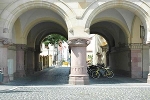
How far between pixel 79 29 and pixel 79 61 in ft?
5.66

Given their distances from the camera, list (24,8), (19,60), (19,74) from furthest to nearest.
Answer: (19,60)
(19,74)
(24,8)

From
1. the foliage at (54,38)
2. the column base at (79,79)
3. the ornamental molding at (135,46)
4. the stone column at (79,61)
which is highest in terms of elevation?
the foliage at (54,38)

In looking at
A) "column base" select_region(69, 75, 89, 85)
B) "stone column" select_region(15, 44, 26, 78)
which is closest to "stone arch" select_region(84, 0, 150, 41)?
"column base" select_region(69, 75, 89, 85)

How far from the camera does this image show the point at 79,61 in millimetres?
17297

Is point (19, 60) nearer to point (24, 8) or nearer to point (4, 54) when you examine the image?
point (4, 54)

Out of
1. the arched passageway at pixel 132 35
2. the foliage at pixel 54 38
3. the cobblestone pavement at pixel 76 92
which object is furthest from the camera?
the foliage at pixel 54 38

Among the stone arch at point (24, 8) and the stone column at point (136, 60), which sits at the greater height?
the stone arch at point (24, 8)

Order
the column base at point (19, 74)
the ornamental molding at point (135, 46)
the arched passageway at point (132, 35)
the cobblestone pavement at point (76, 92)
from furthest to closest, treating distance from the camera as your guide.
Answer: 1. the column base at point (19, 74)
2. the ornamental molding at point (135, 46)
3. the arched passageway at point (132, 35)
4. the cobblestone pavement at point (76, 92)

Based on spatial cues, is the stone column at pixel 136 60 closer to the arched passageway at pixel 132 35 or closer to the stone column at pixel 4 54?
the arched passageway at pixel 132 35

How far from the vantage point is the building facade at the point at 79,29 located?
17359mm

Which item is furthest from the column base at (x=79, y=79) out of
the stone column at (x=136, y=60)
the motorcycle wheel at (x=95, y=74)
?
the stone column at (x=136, y=60)

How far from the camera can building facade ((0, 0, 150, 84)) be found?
17359mm

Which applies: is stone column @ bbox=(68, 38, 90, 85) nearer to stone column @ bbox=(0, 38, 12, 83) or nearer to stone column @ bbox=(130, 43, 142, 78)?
stone column @ bbox=(0, 38, 12, 83)

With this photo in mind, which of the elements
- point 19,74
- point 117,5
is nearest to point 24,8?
point 117,5
